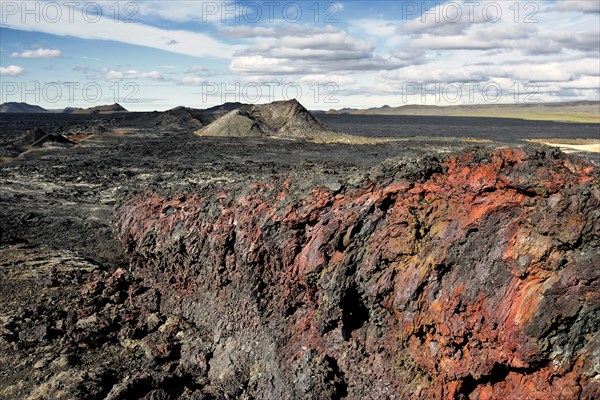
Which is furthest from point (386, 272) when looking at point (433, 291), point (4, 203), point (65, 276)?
point (4, 203)

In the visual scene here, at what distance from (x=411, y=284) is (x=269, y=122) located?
63577 mm

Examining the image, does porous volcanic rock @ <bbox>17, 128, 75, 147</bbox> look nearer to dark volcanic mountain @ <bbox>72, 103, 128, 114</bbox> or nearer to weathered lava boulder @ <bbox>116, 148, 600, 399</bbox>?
weathered lava boulder @ <bbox>116, 148, 600, 399</bbox>

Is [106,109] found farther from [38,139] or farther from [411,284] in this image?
[411,284]

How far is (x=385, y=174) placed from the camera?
680 centimetres

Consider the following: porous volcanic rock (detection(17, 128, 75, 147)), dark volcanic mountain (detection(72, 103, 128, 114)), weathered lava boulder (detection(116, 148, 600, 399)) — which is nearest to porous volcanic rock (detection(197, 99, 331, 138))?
porous volcanic rock (detection(17, 128, 75, 147))

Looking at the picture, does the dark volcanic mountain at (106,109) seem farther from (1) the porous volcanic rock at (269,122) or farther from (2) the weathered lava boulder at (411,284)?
(2) the weathered lava boulder at (411,284)

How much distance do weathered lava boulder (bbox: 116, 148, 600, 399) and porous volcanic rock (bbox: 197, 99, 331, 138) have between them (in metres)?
51.2

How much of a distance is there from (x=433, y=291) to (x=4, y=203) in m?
20.2

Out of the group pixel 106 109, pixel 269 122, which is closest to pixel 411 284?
pixel 269 122

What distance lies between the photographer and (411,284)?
589 centimetres

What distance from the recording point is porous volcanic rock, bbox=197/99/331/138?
196 feet

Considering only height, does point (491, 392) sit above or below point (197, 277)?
below

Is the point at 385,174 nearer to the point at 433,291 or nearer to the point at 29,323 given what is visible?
the point at 433,291

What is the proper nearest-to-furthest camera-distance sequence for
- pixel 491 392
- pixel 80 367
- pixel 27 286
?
pixel 491 392
pixel 80 367
pixel 27 286
